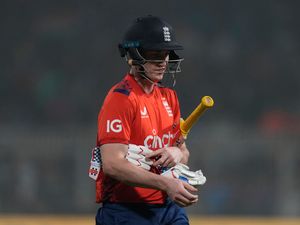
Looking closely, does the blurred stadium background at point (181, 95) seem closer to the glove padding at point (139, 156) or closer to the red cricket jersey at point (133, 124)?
the red cricket jersey at point (133, 124)

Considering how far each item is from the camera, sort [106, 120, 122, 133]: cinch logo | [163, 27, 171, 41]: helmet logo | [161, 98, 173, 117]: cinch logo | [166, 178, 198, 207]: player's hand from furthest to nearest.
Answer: [161, 98, 173, 117]: cinch logo
[163, 27, 171, 41]: helmet logo
[106, 120, 122, 133]: cinch logo
[166, 178, 198, 207]: player's hand

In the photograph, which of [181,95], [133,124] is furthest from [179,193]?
[181,95]

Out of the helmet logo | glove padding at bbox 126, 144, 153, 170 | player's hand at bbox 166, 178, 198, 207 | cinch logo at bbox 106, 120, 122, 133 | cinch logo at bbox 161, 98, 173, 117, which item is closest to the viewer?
player's hand at bbox 166, 178, 198, 207

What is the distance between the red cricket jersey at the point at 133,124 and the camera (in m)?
4.54

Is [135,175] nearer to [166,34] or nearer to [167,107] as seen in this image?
[167,107]

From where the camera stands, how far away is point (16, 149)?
11727mm

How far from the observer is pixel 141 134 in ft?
15.4

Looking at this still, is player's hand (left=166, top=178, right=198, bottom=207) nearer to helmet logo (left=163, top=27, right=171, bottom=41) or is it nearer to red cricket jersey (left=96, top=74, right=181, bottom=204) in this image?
red cricket jersey (left=96, top=74, right=181, bottom=204)

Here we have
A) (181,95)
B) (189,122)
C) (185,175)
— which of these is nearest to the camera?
(185,175)

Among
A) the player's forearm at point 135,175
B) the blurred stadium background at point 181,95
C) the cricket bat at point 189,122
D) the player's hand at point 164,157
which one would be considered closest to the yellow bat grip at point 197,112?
the cricket bat at point 189,122

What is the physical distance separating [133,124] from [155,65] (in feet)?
1.12

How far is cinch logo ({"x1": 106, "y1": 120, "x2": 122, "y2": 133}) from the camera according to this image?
14.8ft

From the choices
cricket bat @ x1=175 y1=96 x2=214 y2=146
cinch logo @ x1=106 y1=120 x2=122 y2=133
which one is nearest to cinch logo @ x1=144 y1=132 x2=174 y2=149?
cricket bat @ x1=175 y1=96 x2=214 y2=146

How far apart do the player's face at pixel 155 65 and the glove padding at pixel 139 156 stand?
0.38 m
